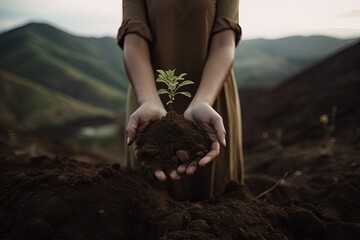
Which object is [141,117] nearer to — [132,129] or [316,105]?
[132,129]

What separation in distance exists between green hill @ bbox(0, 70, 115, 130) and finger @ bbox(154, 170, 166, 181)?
18661 millimetres

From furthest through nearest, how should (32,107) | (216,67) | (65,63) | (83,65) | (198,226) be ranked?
(83,65) → (65,63) → (32,107) → (216,67) → (198,226)

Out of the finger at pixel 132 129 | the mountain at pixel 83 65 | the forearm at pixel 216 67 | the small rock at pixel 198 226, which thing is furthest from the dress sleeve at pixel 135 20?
the mountain at pixel 83 65

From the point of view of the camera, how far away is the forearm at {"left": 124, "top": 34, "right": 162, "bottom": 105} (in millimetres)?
2035

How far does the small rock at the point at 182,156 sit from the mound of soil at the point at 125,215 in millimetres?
294

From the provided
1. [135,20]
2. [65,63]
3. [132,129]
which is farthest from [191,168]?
[65,63]

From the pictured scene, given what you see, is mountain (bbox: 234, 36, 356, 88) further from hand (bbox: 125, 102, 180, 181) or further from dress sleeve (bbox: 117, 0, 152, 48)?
hand (bbox: 125, 102, 180, 181)

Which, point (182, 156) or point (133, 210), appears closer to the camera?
point (182, 156)

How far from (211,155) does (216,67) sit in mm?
781

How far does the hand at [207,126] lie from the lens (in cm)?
156

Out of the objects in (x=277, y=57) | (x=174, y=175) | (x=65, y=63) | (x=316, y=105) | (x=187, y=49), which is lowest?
(x=65, y=63)

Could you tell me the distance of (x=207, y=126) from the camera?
179cm

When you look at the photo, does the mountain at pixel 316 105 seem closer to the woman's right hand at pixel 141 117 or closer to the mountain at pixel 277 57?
the woman's right hand at pixel 141 117

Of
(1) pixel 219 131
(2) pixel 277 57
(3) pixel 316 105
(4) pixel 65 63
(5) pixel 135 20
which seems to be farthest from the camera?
(2) pixel 277 57
